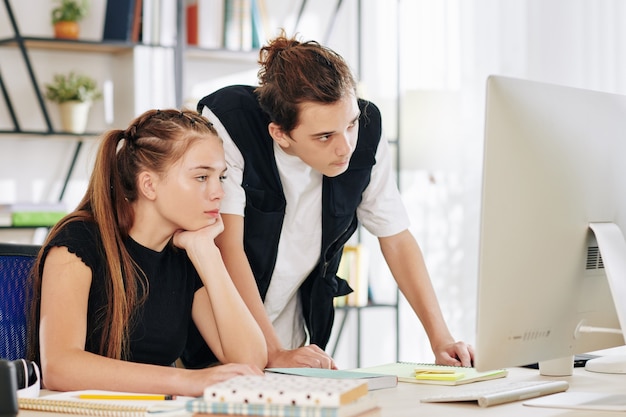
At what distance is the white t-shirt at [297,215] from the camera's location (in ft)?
6.86

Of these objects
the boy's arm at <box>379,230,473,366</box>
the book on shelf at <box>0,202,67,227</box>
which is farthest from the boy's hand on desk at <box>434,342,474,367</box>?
the book on shelf at <box>0,202,67,227</box>

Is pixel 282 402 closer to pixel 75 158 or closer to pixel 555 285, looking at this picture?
pixel 555 285

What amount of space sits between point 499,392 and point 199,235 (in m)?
0.68

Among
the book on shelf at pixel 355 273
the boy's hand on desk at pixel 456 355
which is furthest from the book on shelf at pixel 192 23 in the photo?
the boy's hand on desk at pixel 456 355

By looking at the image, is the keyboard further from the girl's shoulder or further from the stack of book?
the girl's shoulder

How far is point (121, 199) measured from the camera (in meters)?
→ 1.90

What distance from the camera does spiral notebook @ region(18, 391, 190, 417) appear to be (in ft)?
4.44

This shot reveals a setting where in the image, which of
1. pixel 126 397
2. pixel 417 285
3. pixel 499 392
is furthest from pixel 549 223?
A: pixel 417 285

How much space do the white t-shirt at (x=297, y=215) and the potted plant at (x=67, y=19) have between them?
1674 mm

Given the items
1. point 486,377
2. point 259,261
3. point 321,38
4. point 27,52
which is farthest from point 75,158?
point 486,377

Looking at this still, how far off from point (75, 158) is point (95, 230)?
2019mm

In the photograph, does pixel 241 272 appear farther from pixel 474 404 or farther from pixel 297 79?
pixel 474 404

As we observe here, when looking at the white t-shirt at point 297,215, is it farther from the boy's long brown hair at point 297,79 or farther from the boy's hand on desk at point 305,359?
the boy's hand on desk at point 305,359

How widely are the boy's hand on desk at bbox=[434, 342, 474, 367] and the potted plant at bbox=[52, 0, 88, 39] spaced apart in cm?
220
